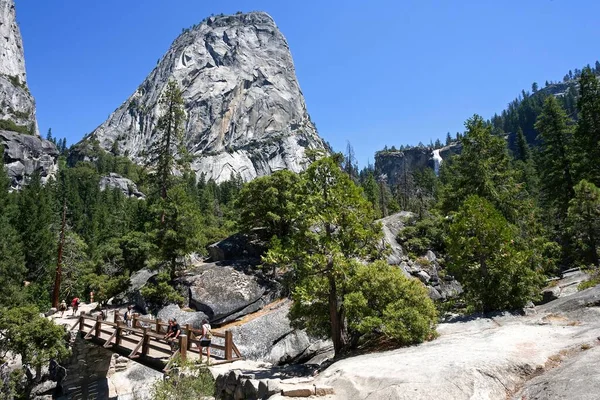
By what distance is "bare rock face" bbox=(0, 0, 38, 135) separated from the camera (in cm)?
12862

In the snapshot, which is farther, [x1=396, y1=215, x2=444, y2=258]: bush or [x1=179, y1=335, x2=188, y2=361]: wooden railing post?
[x1=396, y1=215, x2=444, y2=258]: bush

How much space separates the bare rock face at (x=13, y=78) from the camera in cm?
12862

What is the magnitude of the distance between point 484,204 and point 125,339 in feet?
59.6

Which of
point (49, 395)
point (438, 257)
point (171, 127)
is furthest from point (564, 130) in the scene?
point (49, 395)

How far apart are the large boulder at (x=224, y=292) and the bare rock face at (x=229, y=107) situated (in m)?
118

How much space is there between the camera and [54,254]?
176 ft

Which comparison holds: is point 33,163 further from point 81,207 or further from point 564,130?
point 564,130

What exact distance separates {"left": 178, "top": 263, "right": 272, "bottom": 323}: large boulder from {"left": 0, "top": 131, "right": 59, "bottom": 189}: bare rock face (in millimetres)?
98937

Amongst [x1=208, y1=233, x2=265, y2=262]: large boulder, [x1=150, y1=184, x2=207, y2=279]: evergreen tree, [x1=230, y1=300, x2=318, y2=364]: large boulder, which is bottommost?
[x1=230, y1=300, x2=318, y2=364]: large boulder

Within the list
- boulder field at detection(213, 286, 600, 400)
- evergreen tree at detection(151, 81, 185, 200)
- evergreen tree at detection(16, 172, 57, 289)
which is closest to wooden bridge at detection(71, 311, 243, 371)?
boulder field at detection(213, 286, 600, 400)

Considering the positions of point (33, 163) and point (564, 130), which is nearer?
point (564, 130)

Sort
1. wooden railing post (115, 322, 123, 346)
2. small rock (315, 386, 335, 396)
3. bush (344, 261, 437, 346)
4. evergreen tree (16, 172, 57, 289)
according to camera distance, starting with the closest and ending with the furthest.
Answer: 1. small rock (315, 386, 335, 396)
2. bush (344, 261, 437, 346)
3. wooden railing post (115, 322, 123, 346)
4. evergreen tree (16, 172, 57, 289)

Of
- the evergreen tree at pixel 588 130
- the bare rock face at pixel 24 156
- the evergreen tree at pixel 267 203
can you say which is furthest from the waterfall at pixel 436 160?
the evergreen tree at pixel 267 203

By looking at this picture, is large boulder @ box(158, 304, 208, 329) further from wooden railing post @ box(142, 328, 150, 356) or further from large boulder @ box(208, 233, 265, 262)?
wooden railing post @ box(142, 328, 150, 356)
